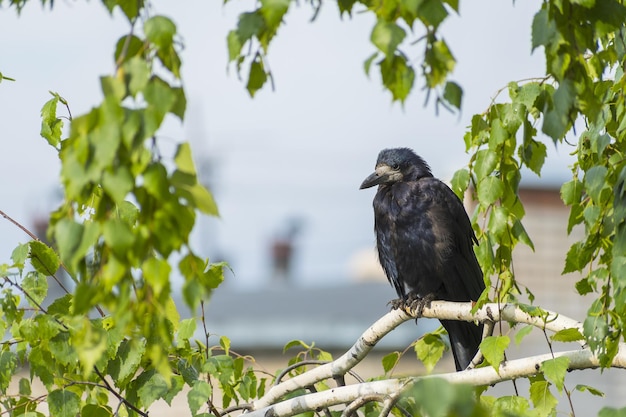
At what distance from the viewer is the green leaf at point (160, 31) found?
1.55 meters

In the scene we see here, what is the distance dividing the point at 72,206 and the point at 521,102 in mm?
1511

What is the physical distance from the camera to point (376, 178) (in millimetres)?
5258

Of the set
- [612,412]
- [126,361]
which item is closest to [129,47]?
[612,412]

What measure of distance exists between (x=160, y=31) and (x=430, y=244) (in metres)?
3.62

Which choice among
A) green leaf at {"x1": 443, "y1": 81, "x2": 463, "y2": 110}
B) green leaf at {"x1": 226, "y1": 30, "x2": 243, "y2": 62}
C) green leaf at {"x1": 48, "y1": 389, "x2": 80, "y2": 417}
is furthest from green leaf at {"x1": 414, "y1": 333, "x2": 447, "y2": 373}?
green leaf at {"x1": 226, "y1": 30, "x2": 243, "y2": 62}

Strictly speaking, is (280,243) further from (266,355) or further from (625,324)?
(625,324)

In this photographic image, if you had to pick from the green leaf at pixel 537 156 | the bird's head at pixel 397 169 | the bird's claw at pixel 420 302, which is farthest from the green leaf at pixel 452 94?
the bird's head at pixel 397 169

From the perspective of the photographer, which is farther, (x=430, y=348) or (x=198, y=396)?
(x=430, y=348)

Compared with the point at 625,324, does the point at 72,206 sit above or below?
above

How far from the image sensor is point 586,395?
36.4 ft

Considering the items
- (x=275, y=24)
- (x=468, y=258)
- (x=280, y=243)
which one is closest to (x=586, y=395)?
(x=468, y=258)

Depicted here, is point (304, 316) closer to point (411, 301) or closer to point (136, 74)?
point (411, 301)

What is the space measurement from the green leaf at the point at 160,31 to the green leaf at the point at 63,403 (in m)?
1.80

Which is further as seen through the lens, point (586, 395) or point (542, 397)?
point (586, 395)
